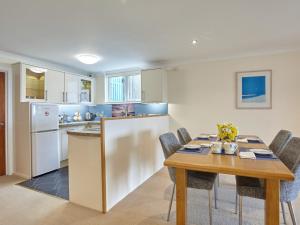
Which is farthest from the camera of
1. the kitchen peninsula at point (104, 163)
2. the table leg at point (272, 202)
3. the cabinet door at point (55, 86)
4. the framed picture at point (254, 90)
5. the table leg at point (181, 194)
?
the cabinet door at point (55, 86)

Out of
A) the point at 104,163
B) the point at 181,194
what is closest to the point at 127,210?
the point at 104,163

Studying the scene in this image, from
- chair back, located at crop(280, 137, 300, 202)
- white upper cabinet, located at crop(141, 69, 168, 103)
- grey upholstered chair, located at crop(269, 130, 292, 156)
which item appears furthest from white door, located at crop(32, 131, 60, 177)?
grey upholstered chair, located at crop(269, 130, 292, 156)

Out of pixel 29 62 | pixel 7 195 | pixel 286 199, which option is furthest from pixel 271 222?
pixel 29 62

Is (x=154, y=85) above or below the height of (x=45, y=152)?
above

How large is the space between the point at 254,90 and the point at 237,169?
267 cm

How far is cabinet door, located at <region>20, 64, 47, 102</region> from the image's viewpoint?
347cm

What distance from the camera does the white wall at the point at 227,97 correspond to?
11.1ft

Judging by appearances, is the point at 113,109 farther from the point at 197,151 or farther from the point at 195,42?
the point at 197,151

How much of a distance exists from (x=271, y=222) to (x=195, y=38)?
2.50m

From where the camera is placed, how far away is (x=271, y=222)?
4.81ft

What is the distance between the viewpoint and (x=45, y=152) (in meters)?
3.59

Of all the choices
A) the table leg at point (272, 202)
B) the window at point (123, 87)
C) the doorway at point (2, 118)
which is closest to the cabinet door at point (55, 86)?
the doorway at point (2, 118)

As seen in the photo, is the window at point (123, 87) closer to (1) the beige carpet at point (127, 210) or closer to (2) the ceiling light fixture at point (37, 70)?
(2) the ceiling light fixture at point (37, 70)

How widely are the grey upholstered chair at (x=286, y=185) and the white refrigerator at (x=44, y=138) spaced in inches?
134
